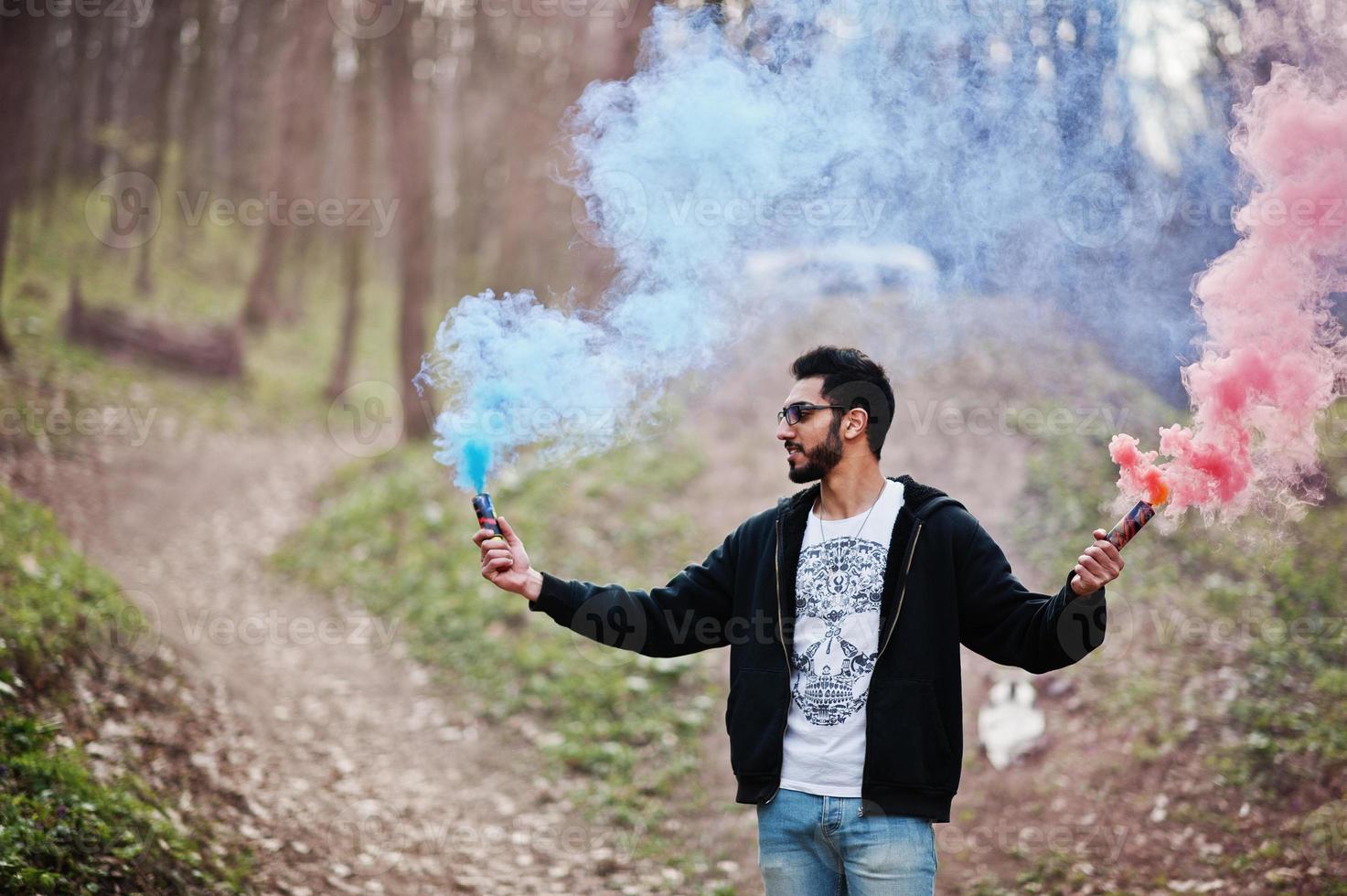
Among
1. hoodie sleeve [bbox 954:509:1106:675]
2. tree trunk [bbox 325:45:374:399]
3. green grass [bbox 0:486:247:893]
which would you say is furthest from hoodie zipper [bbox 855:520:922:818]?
tree trunk [bbox 325:45:374:399]

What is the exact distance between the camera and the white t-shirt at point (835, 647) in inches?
123

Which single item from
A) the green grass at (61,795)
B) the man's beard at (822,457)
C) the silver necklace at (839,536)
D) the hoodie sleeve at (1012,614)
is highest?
the man's beard at (822,457)

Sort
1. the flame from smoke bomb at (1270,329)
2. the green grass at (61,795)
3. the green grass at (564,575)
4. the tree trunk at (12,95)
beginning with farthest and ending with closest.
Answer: the tree trunk at (12,95)
the green grass at (564,575)
the green grass at (61,795)
the flame from smoke bomb at (1270,329)

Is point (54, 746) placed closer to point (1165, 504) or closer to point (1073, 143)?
point (1165, 504)

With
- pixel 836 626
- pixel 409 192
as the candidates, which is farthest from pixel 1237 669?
pixel 409 192

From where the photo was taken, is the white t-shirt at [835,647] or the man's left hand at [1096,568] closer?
the man's left hand at [1096,568]

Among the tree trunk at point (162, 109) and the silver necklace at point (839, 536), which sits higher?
the tree trunk at point (162, 109)

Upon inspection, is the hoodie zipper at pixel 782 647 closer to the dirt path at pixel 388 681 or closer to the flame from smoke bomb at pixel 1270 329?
the flame from smoke bomb at pixel 1270 329

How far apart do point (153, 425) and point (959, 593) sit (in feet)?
45.8

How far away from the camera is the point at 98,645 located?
6.50 m

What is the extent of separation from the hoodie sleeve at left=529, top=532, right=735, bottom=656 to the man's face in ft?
1.34

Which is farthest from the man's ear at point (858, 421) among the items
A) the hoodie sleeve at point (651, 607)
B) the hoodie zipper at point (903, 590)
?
the hoodie sleeve at point (651, 607)

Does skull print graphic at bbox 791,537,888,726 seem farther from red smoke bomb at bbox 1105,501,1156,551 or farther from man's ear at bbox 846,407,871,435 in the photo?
red smoke bomb at bbox 1105,501,1156,551

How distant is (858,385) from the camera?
3.55 m
